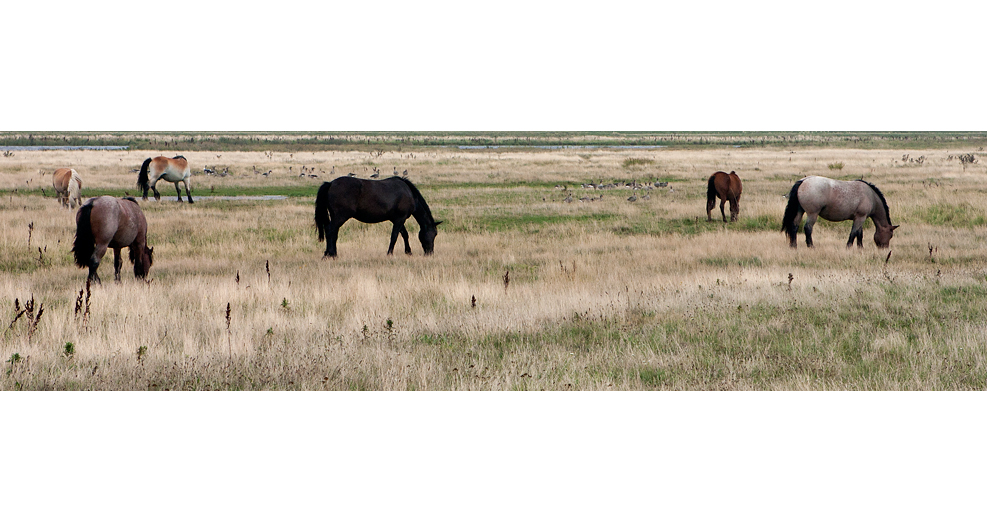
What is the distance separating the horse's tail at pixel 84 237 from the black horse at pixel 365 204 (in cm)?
486

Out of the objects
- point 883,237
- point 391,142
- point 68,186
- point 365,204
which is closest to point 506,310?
point 365,204

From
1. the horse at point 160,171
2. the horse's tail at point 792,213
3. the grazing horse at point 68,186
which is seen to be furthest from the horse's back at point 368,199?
the horse at point 160,171

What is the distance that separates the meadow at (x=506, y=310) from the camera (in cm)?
638

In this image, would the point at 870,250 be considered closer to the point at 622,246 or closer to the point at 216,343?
the point at 622,246

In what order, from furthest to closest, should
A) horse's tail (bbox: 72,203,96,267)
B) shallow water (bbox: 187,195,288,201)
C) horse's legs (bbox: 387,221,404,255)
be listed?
1. shallow water (bbox: 187,195,288,201)
2. horse's legs (bbox: 387,221,404,255)
3. horse's tail (bbox: 72,203,96,267)

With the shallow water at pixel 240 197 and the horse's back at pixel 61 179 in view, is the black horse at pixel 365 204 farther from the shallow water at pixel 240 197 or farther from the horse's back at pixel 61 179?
the shallow water at pixel 240 197

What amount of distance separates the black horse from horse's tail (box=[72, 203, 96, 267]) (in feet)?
16.0

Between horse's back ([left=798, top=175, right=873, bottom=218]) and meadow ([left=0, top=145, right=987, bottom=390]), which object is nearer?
meadow ([left=0, top=145, right=987, bottom=390])

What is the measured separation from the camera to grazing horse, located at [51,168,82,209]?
2255 centimetres

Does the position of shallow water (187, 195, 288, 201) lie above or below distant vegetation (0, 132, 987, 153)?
below

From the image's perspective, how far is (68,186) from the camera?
76.6 ft

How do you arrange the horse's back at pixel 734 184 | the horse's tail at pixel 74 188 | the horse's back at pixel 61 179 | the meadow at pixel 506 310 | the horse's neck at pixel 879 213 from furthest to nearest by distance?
the horse's back at pixel 61 179 → the horse's tail at pixel 74 188 → the horse's back at pixel 734 184 → the horse's neck at pixel 879 213 → the meadow at pixel 506 310

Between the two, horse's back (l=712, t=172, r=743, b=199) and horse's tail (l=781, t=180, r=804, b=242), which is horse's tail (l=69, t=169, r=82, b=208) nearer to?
horse's back (l=712, t=172, r=743, b=199)

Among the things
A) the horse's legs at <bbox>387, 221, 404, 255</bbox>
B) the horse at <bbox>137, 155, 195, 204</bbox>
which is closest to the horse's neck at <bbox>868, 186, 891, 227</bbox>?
the horse's legs at <bbox>387, 221, 404, 255</bbox>
